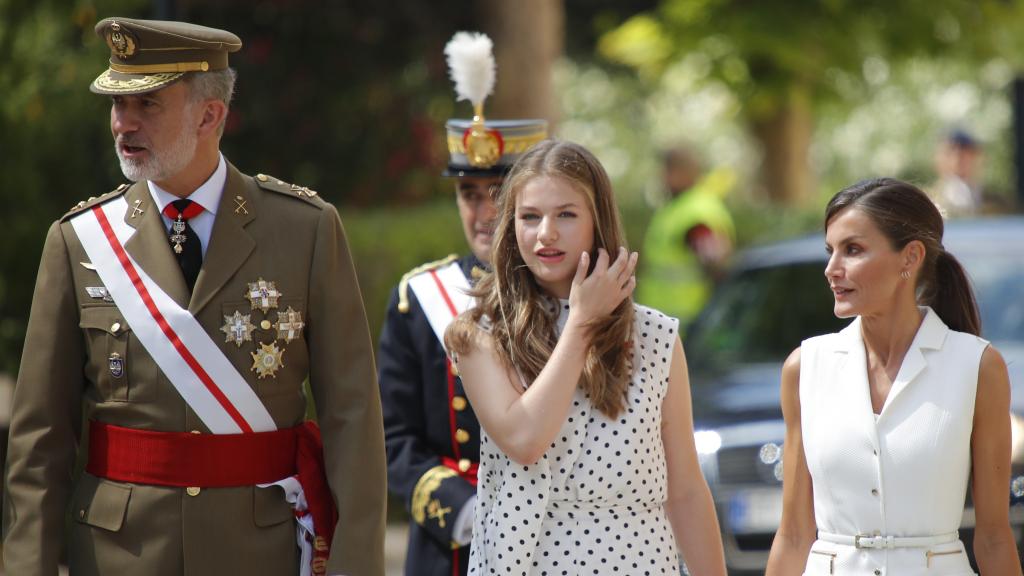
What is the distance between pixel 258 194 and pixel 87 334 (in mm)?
555

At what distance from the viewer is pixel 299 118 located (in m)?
12.6

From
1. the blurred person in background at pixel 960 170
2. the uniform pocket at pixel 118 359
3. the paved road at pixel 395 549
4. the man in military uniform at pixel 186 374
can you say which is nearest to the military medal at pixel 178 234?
the man in military uniform at pixel 186 374

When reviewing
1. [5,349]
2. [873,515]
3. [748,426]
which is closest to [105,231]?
[873,515]

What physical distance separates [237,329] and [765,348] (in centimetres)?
444

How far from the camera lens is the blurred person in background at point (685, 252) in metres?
10.8

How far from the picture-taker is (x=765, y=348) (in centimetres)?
790

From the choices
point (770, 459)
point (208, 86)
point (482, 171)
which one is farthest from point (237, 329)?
Answer: point (770, 459)

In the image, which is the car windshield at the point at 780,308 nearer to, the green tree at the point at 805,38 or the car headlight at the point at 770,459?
the car headlight at the point at 770,459

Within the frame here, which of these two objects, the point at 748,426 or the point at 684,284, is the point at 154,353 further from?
the point at 684,284

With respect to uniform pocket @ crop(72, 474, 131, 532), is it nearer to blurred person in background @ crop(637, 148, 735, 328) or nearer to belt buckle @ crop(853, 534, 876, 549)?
belt buckle @ crop(853, 534, 876, 549)

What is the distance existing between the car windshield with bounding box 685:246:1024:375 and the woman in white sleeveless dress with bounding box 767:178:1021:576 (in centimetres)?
355

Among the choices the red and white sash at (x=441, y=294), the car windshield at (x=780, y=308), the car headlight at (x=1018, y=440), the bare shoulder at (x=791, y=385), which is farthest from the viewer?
the car windshield at (x=780, y=308)

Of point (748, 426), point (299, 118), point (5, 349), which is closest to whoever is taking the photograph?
point (748, 426)

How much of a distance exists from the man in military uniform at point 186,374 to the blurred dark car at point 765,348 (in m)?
2.74
